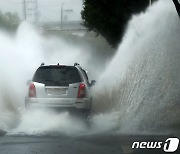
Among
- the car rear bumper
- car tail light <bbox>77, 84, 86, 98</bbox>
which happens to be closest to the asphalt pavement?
the car rear bumper

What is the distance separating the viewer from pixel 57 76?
14617 millimetres

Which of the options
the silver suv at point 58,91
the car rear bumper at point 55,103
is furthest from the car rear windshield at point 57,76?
the car rear bumper at point 55,103

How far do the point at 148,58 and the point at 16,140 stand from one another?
4796mm

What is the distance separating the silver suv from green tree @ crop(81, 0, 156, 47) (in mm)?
15155

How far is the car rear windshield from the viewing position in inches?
571

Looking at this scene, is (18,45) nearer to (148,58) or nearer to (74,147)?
(148,58)

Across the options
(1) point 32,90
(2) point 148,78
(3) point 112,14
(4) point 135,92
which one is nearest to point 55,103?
(1) point 32,90

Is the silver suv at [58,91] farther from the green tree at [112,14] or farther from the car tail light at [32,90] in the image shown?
the green tree at [112,14]

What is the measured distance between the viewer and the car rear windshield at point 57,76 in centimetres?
1449

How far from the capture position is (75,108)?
14391 mm

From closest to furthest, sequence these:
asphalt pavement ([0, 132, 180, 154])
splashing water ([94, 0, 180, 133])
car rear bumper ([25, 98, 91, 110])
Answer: asphalt pavement ([0, 132, 180, 154])
splashing water ([94, 0, 180, 133])
car rear bumper ([25, 98, 91, 110])

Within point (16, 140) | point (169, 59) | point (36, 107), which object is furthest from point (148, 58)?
point (16, 140)

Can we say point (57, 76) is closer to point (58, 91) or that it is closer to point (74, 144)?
point (58, 91)

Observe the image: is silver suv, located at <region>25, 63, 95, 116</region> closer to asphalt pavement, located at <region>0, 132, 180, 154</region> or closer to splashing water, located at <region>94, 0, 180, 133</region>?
splashing water, located at <region>94, 0, 180, 133</region>
